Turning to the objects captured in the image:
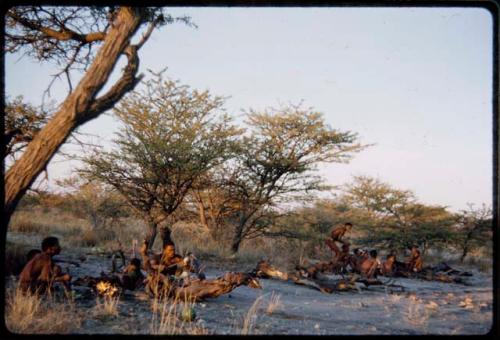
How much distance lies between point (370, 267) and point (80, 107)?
7942mm

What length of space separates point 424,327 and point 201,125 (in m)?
9.19

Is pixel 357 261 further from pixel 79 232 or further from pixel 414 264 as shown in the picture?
pixel 79 232

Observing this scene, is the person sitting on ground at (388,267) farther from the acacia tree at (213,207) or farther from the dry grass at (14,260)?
the dry grass at (14,260)

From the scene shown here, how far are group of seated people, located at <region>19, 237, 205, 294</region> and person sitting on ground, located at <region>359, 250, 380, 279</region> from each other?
209 inches

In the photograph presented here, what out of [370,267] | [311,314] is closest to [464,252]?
[370,267]

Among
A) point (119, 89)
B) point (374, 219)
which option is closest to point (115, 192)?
point (119, 89)

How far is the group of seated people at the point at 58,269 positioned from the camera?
471 centimetres

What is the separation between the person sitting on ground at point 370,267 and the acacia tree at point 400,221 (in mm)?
7690

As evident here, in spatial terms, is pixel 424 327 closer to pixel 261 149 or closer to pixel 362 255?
pixel 362 255

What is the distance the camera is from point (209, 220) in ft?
48.6

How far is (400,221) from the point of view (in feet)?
58.3

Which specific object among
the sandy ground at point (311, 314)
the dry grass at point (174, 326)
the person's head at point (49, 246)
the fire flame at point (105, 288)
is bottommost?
the sandy ground at point (311, 314)

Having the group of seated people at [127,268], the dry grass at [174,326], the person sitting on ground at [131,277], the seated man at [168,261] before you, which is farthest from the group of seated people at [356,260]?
the dry grass at [174,326]

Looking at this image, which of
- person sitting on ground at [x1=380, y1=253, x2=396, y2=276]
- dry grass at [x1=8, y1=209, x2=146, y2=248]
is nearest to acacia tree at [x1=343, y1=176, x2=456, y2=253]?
person sitting on ground at [x1=380, y1=253, x2=396, y2=276]
